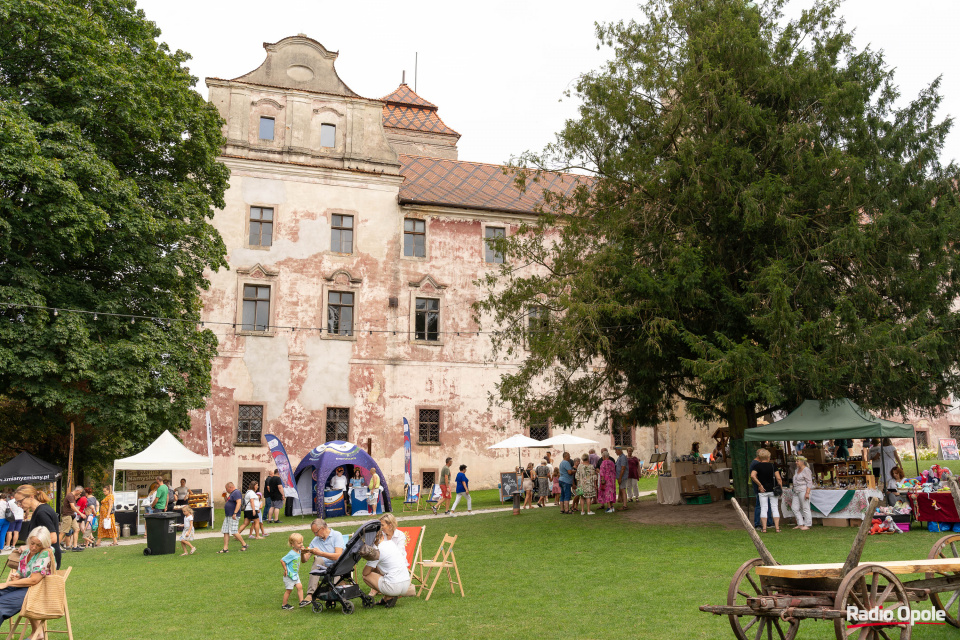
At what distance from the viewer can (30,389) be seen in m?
19.7

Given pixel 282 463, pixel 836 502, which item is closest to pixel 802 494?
pixel 836 502

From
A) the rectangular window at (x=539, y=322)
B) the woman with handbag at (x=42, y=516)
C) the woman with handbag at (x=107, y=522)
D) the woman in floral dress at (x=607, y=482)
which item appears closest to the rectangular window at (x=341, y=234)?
the rectangular window at (x=539, y=322)

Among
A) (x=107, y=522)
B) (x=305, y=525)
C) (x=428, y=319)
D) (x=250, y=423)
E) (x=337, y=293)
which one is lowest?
(x=305, y=525)

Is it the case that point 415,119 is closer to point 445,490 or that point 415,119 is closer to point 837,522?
point 445,490

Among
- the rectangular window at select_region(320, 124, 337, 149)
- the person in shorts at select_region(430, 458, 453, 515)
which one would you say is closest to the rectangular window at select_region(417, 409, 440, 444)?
the person in shorts at select_region(430, 458, 453, 515)

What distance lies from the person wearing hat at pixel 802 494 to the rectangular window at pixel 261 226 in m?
22.1

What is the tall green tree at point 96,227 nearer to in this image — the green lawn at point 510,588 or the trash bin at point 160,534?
the trash bin at point 160,534

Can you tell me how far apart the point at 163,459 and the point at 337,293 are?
39.7ft

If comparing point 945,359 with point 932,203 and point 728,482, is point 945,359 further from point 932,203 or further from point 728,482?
point 728,482

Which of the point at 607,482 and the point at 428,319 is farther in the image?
the point at 428,319

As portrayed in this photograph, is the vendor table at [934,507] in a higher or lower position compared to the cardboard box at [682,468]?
lower

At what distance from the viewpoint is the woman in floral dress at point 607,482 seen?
2139 centimetres

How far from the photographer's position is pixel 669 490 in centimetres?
2198

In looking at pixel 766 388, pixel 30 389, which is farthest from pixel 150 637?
pixel 30 389
